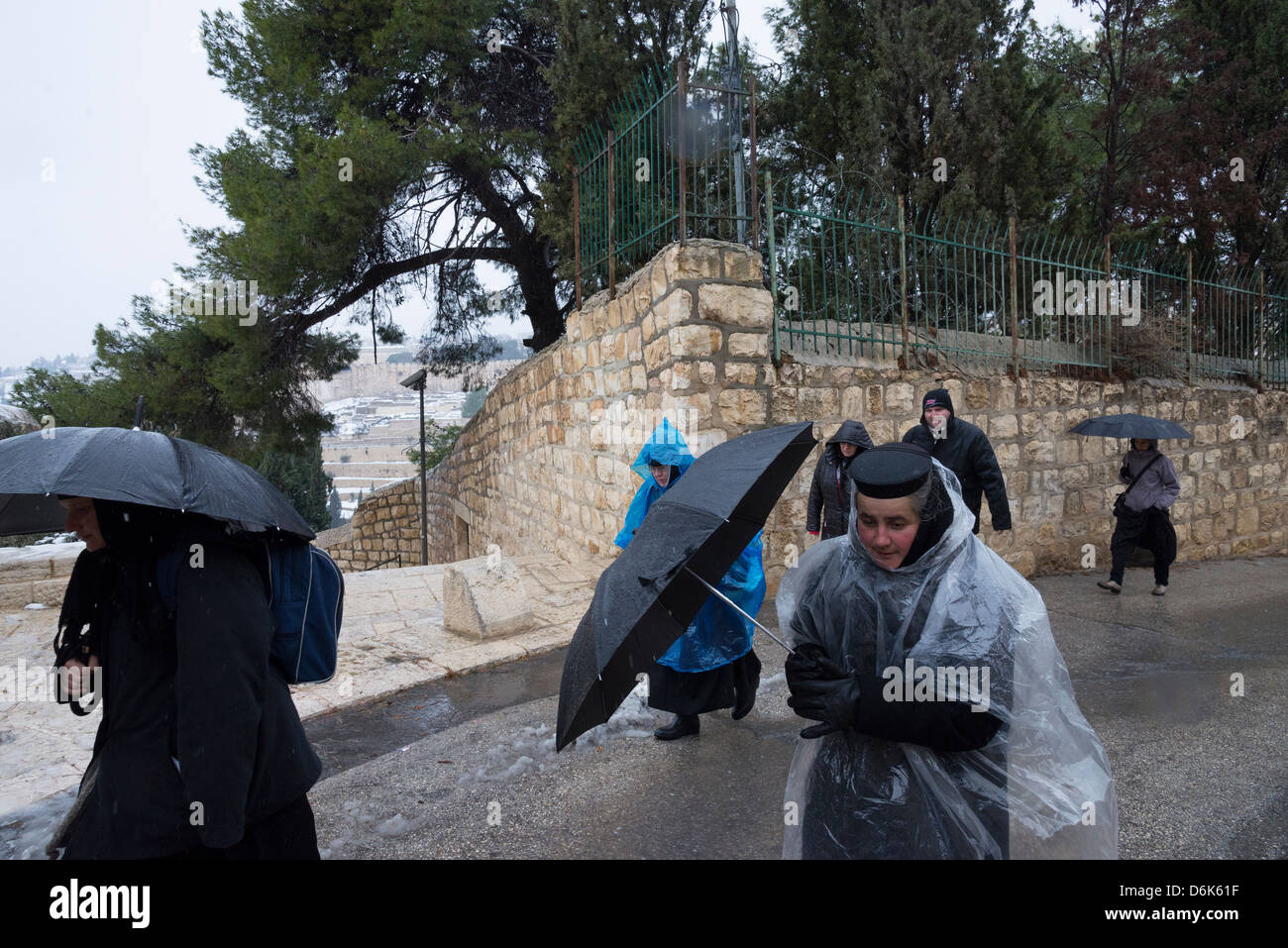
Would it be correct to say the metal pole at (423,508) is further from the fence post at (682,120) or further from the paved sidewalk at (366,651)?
the fence post at (682,120)

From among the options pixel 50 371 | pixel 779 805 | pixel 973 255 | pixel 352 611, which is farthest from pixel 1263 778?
pixel 50 371

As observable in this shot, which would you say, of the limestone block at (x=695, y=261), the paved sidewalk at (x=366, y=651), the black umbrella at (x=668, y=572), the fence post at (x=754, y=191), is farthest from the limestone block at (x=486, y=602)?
the black umbrella at (x=668, y=572)

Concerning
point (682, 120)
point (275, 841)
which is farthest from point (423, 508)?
point (275, 841)

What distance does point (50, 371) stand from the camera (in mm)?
11109

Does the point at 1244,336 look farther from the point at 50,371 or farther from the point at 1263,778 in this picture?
the point at 50,371

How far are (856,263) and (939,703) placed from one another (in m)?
5.62

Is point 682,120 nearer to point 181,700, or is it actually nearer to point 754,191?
point 754,191

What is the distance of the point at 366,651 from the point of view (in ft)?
17.8

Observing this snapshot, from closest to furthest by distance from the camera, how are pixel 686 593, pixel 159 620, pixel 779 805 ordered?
1. pixel 159 620
2. pixel 686 593
3. pixel 779 805

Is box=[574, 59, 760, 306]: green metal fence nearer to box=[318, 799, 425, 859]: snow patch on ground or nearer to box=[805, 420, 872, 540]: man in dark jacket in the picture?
box=[805, 420, 872, 540]: man in dark jacket

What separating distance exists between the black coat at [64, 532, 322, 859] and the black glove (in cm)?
112

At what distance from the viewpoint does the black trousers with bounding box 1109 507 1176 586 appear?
21.7ft

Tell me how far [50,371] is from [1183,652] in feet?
44.5
